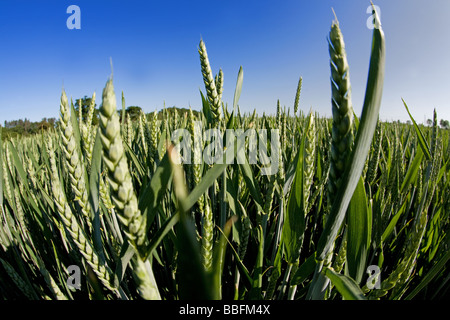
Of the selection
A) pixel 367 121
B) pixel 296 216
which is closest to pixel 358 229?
pixel 296 216

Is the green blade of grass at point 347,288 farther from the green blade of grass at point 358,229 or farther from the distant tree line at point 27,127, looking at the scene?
the distant tree line at point 27,127

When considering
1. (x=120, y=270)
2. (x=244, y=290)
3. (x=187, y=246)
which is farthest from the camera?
(x=244, y=290)

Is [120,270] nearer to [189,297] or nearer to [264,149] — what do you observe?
[189,297]

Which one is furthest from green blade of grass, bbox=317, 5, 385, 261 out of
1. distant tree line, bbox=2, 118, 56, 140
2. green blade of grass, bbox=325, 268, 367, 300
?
distant tree line, bbox=2, 118, 56, 140

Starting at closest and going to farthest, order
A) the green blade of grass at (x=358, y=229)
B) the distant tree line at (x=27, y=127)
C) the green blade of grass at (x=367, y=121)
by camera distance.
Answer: the green blade of grass at (x=367, y=121)
the green blade of grass at (x=358, y=229)
the distant tree line at (x=27, y=127)

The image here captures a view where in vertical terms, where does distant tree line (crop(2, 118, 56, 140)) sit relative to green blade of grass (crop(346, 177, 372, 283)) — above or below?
above

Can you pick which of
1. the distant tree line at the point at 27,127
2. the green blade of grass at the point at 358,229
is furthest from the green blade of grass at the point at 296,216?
the distant tree line at the point at 27,127

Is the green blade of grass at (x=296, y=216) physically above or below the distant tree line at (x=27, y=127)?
below

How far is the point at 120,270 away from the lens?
324 mm

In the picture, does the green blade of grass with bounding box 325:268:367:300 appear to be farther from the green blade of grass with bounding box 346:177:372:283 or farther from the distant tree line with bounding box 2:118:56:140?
the distant tree line with bounding box 2:118:56:140

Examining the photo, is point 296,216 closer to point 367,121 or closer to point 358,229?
point 358,229

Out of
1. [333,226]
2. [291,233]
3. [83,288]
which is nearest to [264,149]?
[291,233]

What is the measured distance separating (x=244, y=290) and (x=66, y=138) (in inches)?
22.5

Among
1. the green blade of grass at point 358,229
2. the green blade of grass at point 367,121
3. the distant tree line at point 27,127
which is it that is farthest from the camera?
the distant tree line at point 27,127
